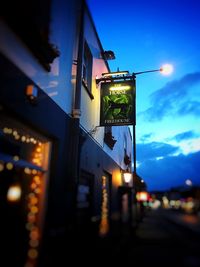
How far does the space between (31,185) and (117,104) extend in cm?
472

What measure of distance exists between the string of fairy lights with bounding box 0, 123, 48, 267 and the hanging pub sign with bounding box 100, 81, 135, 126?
371 cm

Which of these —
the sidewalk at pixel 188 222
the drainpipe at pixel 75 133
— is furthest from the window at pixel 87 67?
the sidewalk at pixel 188 222

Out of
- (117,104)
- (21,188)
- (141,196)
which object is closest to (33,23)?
(21,188)

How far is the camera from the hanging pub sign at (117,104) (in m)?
9.24

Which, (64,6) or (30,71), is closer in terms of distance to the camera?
(30,71)

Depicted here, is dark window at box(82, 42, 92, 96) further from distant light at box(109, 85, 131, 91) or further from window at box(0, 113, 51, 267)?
window at box(0, 113, 51, 267)

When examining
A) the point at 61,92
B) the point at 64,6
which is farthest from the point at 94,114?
the point at 64,6

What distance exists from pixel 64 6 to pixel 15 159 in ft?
14.7

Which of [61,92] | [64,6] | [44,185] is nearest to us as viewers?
[44,185]

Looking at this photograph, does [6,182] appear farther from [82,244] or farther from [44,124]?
[82,244]

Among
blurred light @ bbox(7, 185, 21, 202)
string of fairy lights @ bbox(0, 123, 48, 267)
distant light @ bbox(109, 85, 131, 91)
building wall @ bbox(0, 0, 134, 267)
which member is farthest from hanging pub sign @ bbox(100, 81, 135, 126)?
blurred light @ bbox(7, 185, 21, 202)

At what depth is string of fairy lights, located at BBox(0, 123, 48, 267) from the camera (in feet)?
16.3

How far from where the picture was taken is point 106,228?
18.1ft

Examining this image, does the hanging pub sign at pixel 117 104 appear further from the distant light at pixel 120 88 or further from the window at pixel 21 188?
the window at pixel 21 188
